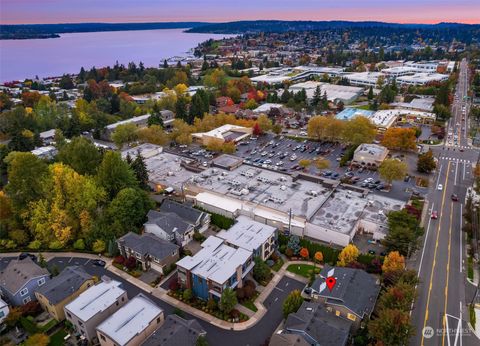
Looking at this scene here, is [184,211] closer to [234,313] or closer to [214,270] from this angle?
[214,270]

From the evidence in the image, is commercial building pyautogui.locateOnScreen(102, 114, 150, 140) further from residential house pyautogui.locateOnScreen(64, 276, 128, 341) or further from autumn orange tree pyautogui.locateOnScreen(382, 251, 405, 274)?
autumn orange tree pyautogui.locateOnScreen(382, 251, 405, 274)

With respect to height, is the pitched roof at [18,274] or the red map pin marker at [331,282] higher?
the red map pin marker at [331,282]

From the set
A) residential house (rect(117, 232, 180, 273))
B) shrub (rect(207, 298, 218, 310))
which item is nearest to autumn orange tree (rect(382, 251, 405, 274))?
shrub (rect(207, 298, 218, 310))

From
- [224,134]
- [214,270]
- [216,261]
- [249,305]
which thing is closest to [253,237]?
[216,261]

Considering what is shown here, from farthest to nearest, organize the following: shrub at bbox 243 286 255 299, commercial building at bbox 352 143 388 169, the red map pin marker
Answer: commercial building at bbox 352 143 388 169 < shrub at bbox 243 286 255 299 < the red map pin marker

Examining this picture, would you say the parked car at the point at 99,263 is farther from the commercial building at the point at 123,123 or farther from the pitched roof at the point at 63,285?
the commercial building at the point at 123,123

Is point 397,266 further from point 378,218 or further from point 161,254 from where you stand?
point 161,254

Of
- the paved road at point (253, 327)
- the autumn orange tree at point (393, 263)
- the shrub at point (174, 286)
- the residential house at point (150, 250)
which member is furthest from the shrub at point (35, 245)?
the autumn orange tree at point (393, 263)
